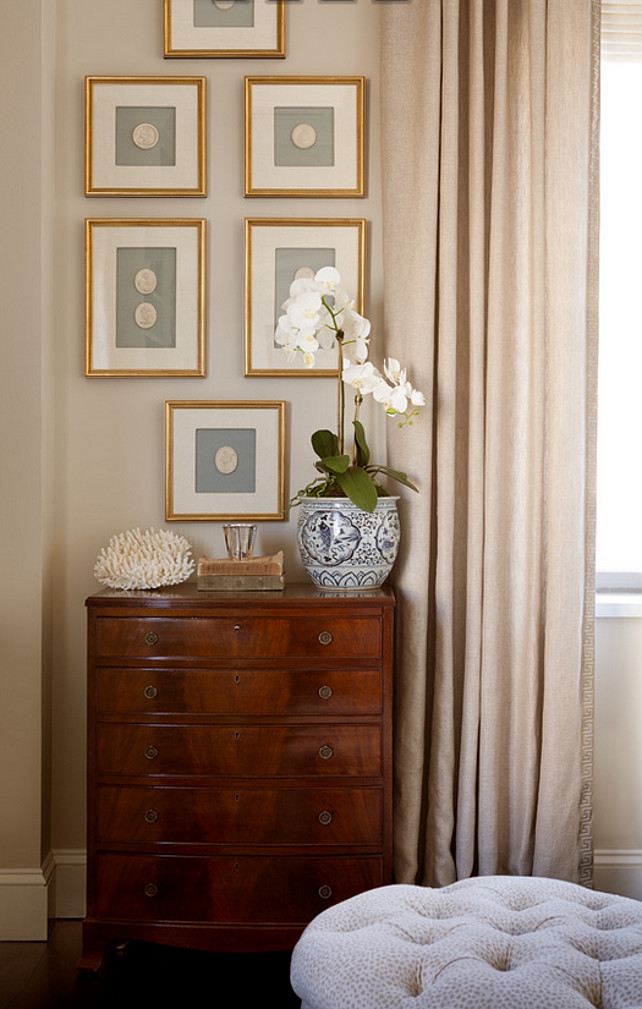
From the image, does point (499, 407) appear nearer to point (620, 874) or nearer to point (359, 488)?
point (359, 488)

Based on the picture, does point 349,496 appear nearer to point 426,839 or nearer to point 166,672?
point 166,672

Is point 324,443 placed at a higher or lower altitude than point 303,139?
lower

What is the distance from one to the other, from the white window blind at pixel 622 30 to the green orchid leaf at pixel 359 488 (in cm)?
142

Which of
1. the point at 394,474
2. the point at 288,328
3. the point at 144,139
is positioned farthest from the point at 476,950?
the point at 144,139

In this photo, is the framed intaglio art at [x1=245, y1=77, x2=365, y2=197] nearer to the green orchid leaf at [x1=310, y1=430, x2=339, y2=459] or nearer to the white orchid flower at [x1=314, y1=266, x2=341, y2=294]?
the white orchid flower at [x1=314, y1=266, x2=341, y2=294]

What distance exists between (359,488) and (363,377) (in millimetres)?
282

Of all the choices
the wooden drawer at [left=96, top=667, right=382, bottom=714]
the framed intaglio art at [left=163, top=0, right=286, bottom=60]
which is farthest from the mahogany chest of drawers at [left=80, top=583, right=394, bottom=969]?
the framed intaglio art at [left=163, top=0, right=286, bottom=60]

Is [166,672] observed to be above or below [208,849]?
above

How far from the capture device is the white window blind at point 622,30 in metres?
2.49

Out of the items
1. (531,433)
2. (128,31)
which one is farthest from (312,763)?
(128,31)

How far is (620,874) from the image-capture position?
2500 millimetres

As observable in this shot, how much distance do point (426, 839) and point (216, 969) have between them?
0.63 metres

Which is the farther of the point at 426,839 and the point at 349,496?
the point at 426,839

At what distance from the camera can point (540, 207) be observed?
7.66ft
